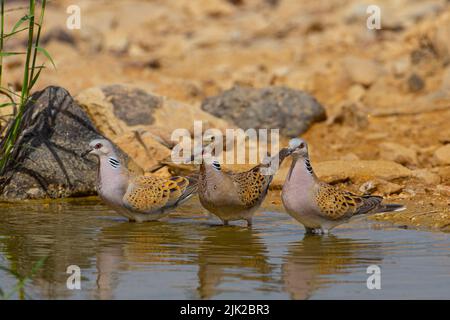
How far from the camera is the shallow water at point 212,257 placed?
6.54 metres

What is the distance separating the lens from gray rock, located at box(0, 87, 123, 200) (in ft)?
35.4

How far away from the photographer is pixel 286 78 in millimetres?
17609

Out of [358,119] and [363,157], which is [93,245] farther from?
[358,119]

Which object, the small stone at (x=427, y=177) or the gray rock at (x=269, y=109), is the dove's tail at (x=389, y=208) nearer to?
the small stone at (x=427, y=177)

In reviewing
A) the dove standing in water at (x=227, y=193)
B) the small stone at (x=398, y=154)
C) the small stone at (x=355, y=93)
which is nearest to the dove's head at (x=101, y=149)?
the dove standing in water at (x=227, y=193)

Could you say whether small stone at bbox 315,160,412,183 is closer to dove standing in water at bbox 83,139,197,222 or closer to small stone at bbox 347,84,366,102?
dove standing in water at bbox 83,139,197,222

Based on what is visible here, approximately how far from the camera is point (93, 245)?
818 cm

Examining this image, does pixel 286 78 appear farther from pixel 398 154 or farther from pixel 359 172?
pixel 359 172

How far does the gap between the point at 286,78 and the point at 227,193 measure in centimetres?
863

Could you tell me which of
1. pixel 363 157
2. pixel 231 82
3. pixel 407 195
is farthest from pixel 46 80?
pixel 407 195

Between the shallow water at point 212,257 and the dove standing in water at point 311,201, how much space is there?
0.53ft

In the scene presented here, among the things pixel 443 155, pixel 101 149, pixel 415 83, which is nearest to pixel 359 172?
pixel 443 155
